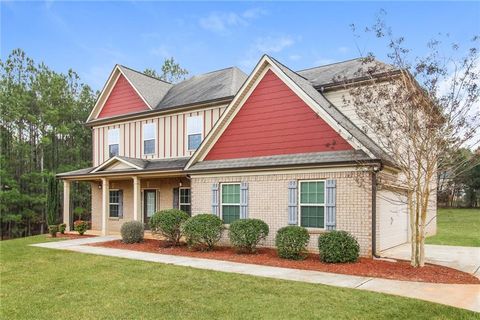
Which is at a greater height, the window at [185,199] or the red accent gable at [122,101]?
the red accent gable at [122,101]

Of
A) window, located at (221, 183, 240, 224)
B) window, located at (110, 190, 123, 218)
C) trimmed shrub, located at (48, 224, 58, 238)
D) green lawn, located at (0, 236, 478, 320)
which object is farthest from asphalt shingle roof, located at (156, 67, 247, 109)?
green lawn, located at (0, 236, 478, 320)

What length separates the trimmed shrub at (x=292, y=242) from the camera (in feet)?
36.9

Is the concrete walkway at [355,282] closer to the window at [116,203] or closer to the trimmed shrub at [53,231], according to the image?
the trimmed shrub at [53,231]

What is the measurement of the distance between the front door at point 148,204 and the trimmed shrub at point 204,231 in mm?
6710

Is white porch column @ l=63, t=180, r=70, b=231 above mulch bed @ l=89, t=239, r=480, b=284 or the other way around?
above

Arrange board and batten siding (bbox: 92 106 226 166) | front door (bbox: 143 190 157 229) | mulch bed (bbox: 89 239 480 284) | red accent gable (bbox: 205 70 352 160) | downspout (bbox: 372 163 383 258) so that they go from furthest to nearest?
1. front door (bbox: 143 190 157 229)
2. board and batten siding (bbox: 92 106 226 166)
3. red accent gable (bbox: 205 70 352 160)
4. downspout (bbox: 372 163 383 258)
5. mulch bed (bbox: 89 239 480 284)

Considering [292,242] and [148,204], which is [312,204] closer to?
[292,242]

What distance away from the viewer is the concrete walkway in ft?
23.7

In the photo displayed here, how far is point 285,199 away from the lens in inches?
508

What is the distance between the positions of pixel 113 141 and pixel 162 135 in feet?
12.9

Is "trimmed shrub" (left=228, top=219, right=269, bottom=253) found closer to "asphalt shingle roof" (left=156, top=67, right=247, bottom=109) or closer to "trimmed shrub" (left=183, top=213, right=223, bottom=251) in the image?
"trimmed shrub" (left=183, top=213, right=223, bottom=251)

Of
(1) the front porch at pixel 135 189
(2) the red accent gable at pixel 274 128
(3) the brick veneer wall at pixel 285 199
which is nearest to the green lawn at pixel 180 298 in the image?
(3) the brick veneer wall at pixel 285 199

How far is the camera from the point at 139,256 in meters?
12.4

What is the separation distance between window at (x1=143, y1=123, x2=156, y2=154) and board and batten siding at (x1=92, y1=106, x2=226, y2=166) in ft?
0.71
